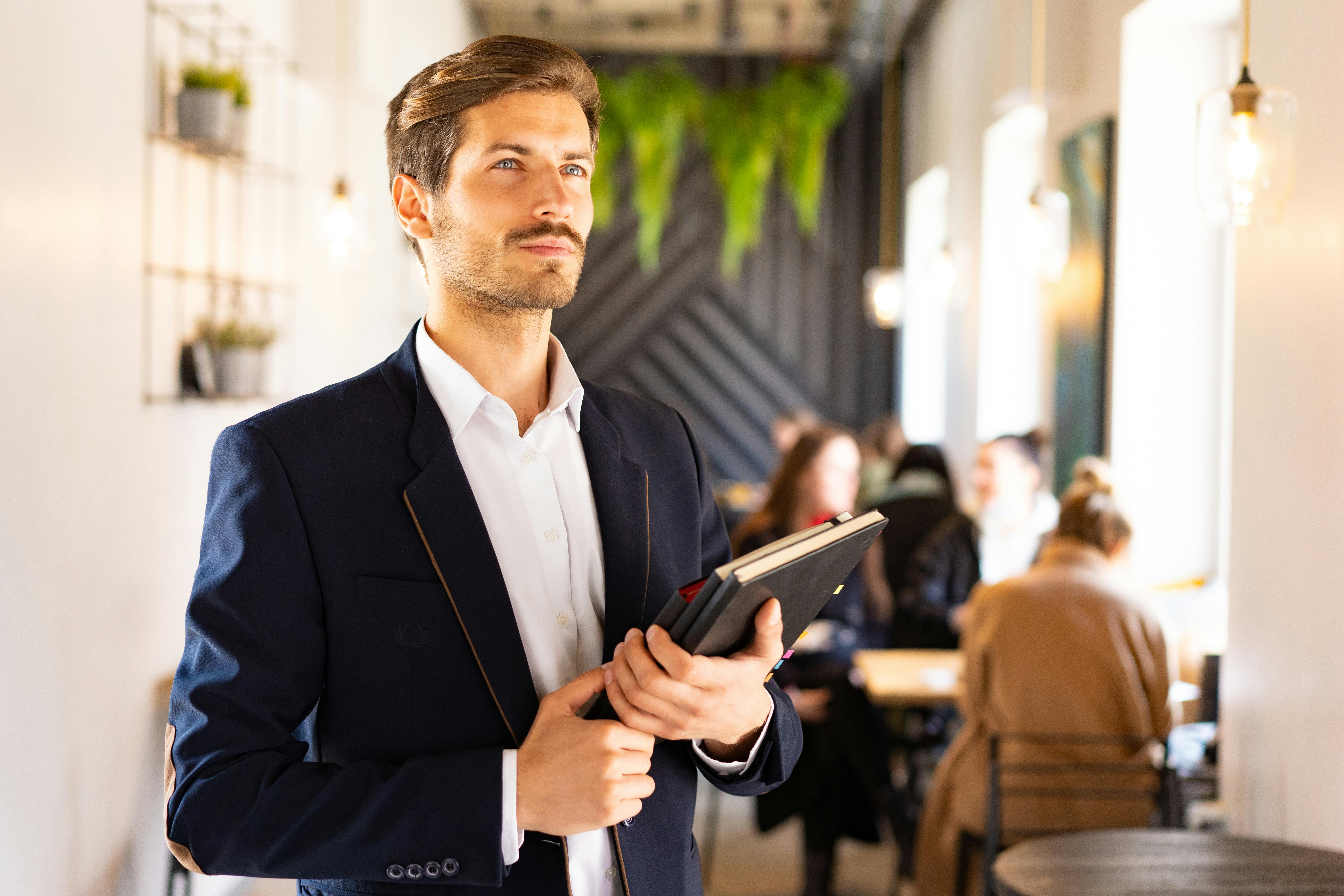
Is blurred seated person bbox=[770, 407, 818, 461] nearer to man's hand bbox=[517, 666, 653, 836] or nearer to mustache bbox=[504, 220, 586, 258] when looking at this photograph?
mustache bbox=[504, 220, 586, 258]

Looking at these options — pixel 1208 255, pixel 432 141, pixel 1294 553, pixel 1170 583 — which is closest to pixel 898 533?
pixel 1170 583

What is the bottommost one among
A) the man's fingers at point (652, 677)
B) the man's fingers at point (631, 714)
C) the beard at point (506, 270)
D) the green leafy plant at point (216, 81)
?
the man's fingers at point (631, 714)

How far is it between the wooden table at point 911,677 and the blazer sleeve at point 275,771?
2640mm

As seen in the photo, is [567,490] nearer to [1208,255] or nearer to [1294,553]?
[1294,553]

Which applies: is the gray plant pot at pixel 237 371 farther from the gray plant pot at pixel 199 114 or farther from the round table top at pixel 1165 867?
the round table top at pixel 1165 867

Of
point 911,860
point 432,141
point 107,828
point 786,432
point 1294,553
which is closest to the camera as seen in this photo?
point 432,141

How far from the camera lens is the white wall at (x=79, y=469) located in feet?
7.28

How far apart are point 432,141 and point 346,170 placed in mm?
3864

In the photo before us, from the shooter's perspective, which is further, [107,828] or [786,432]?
[786,432]

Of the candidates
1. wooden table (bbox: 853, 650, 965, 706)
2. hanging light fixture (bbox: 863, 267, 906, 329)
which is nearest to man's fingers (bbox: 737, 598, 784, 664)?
wooden table (bbox: 853, 650, 965, 706)

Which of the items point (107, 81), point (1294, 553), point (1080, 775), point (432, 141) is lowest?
point (1080, 775)

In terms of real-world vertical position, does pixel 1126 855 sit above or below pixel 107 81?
below

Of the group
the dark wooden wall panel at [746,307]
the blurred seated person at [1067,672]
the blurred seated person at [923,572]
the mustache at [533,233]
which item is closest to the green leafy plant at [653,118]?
the dark wooden wall panel at [746,307]

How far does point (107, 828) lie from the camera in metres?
2.72
